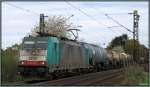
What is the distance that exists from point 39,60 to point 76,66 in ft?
27.0

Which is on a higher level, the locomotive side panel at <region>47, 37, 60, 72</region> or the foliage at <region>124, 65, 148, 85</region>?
the locomotive side panel at <region>47, 37, 60, 72</region>

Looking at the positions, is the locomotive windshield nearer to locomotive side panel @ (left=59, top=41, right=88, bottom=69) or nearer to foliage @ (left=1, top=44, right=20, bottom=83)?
foliage @ (left=1, top=44, right=20, bottom=83)

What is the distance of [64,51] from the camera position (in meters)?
30.3

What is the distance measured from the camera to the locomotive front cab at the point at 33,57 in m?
26.6

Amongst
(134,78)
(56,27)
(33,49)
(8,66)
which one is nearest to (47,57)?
(33,49)

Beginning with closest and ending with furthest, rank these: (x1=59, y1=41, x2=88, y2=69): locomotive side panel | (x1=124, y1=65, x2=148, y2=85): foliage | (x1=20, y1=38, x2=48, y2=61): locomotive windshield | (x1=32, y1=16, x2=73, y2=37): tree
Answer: (x1=124, y1=65, x2=148, y2=85): foliage → (x1=20, y1=38, x2=48, y2=61): locomotive windshield → (x1=59, y1=41, x2=88, y2=69): locomotive side panel → (x1=32, y1=16, x2=73, y2=37): tree

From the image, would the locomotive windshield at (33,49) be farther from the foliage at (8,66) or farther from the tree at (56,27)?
the tree at (56,27)

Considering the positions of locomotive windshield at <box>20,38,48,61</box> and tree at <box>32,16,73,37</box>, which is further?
tree at <box>32,16,73,37</box>

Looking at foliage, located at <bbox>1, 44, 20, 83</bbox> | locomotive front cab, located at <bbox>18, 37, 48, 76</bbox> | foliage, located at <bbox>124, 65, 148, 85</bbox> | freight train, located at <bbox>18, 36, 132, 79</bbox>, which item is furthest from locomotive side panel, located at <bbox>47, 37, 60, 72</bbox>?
foliage, located at <bbox>124, 65, 148, 85</bbox>

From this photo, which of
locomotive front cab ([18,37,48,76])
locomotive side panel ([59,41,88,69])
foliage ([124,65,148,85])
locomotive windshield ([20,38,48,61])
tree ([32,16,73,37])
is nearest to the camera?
foliage ([124,65,148,85])

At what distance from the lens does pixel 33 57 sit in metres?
27.0

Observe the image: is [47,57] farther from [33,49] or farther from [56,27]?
[56,27]

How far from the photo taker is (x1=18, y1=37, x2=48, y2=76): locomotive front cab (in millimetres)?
26597

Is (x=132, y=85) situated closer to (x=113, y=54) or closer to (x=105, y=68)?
(x=105, y=68)
